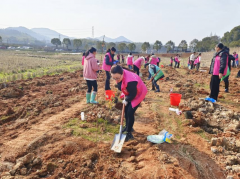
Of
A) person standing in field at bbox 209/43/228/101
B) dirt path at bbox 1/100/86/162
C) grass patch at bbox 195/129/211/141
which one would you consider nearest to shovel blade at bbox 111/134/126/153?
dirt path at bbox 1/100/86/162

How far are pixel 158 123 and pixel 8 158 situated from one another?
A: 3341mm

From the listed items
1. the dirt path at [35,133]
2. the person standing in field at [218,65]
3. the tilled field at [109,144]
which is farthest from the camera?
the person standing in field at [218,65]

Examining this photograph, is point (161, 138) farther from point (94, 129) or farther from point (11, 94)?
point (11, 94)

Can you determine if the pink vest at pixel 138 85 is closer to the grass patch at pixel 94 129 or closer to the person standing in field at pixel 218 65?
the grass patch at pixel 94 129

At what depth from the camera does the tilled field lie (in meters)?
2.54

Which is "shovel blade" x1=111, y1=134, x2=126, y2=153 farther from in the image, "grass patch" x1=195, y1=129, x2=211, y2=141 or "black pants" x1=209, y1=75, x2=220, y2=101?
"black pants" x1=209, y1=75, x2=220, y2=101

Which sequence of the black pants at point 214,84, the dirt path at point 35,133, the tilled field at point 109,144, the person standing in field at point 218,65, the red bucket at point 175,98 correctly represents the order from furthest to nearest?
the red bucket at point 175,98
the black pants at point 214,84
the person standing in field at point 218,65
the dirt path at point 35,133
the tilled field at point 109,144

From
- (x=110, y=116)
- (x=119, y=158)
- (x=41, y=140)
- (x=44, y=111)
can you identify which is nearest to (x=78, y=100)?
(x=44, y=111)

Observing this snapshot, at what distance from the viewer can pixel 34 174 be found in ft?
8.04

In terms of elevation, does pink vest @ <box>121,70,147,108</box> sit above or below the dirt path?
above

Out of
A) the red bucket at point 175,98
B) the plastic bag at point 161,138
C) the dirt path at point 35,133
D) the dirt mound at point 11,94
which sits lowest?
the dirt path at point 35,133

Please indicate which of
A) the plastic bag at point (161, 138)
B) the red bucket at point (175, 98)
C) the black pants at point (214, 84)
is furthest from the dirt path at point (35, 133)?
the black pants at point (214, 84)

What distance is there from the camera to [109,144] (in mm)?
3246

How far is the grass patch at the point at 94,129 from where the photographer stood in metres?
3.56
